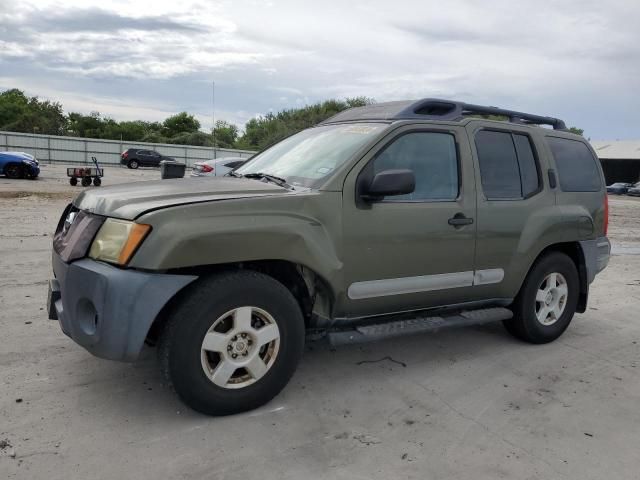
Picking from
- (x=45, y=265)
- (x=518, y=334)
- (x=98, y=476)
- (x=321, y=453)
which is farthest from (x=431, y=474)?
(x=45, y=265)

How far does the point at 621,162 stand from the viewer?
54.4m

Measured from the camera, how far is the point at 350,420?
10.5ft

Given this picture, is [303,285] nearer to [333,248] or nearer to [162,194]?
[333,248]

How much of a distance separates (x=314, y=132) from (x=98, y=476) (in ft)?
9.36

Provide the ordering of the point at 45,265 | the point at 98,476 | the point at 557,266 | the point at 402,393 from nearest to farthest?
the point at 98,476 < the point at 402,393 < the point at 557,266 < the point at 45,265

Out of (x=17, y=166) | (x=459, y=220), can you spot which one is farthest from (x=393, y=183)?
(x=17, y=166)

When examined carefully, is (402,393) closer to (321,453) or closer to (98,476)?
(321,453)

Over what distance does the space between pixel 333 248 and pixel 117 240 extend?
1.27 metres

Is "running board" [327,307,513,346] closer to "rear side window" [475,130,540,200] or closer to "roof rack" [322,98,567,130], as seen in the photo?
"rear side window" [475,130,540,200]

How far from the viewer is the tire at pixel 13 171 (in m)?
19.7

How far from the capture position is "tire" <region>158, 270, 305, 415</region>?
2945 millimetres

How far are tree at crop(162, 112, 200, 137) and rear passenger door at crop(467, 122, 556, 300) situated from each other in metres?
69.2

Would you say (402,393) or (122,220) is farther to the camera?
(402,393)

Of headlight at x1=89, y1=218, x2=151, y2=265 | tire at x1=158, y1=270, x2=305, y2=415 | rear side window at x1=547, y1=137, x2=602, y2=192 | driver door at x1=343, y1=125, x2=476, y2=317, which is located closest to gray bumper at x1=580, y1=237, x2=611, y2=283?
rear side window at x1=547, y1=137, x2=602, y2=192
